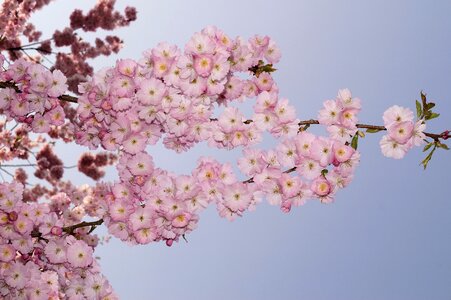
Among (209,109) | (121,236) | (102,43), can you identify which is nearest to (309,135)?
(209,109)

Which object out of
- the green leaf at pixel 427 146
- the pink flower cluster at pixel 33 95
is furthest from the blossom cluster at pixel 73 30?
the green leaf at pixel 427 146

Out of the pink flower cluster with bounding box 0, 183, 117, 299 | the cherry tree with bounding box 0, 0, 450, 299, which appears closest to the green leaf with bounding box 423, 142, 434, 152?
the cherry tree with bounding box 0, 0, 450, 299

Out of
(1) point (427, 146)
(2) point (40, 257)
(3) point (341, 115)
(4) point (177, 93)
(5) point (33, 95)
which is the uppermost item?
(5) point (33, 95)

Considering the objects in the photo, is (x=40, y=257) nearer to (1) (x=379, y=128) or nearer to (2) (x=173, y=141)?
(2) (x=173, y=141)

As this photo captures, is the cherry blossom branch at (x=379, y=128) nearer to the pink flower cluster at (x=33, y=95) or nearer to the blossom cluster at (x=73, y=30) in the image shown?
the pink flower cluster at (x=33, y=95)

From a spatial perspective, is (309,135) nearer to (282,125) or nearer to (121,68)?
(282,125)

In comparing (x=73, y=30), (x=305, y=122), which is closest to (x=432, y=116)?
(x=305, y=122)
